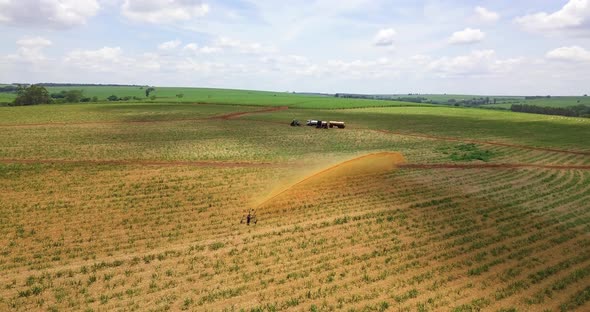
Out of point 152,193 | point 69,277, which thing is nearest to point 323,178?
point 152,193

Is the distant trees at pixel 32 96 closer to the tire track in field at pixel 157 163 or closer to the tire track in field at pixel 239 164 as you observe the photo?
the tire track in field at pixel 239 164

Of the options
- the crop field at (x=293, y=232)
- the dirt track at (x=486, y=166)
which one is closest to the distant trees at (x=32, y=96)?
the crop field at (x=293, y=232)

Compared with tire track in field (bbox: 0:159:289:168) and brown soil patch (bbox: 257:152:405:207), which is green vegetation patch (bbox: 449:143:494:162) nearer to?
brown soil patch (bbox: 257:152:405:207)

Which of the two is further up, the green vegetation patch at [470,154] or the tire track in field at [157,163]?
the green vegetation patch at [470,154]

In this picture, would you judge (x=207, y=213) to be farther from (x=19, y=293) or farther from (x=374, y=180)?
(x=374, y=180)

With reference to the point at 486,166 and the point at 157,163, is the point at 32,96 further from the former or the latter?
the point at 486,166

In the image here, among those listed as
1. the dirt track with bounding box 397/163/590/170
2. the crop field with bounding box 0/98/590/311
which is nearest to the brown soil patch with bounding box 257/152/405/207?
the crop field with bounding box 0/98/590/311
